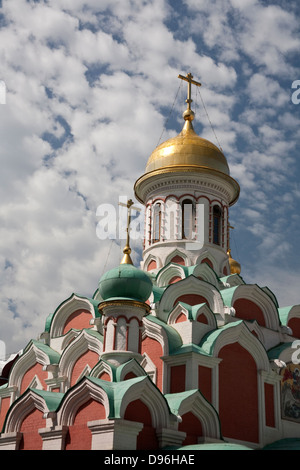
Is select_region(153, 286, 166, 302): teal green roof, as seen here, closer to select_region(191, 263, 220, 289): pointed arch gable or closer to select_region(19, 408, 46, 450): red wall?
select_region(191, 263, 220, 289): pointed arch gable

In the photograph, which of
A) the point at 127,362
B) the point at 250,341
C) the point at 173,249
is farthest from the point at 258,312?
the point at 127,362

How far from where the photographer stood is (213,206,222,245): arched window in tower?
15346 millimetres

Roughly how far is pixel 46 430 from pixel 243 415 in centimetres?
391

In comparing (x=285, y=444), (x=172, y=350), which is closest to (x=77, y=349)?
(x=172, y=350)

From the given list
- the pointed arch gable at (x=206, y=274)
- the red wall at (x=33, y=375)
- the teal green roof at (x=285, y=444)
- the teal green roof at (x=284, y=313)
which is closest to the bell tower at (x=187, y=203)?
the pointed arch gable at (x=206, y=274)

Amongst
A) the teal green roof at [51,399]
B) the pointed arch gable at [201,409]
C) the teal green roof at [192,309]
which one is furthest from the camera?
the teal green roof at [192,309]

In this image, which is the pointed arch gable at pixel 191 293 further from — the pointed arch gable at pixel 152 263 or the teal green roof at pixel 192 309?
the pointed arch gable at pixel 152 263

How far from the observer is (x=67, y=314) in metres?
13.9

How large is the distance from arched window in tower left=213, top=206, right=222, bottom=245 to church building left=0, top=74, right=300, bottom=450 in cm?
3

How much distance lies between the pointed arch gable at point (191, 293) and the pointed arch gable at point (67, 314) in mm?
1816

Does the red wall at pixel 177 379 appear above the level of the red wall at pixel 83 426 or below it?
above

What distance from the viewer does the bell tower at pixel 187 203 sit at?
48.6ft

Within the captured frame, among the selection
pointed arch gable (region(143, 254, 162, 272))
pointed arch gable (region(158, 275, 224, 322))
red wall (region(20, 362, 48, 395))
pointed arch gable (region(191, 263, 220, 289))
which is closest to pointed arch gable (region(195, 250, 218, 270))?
pointed arch gable (region(191, 263, 220, 289))

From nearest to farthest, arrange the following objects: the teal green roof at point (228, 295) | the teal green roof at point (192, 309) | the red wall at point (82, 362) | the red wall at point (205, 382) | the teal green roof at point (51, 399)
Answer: the teal green roof at point (51, 399) < the red wall at point (205, 382) < the teal green roof at point (192, 309) < the red wall at point (82, 362) < the teal green roof at point (228, 295)
